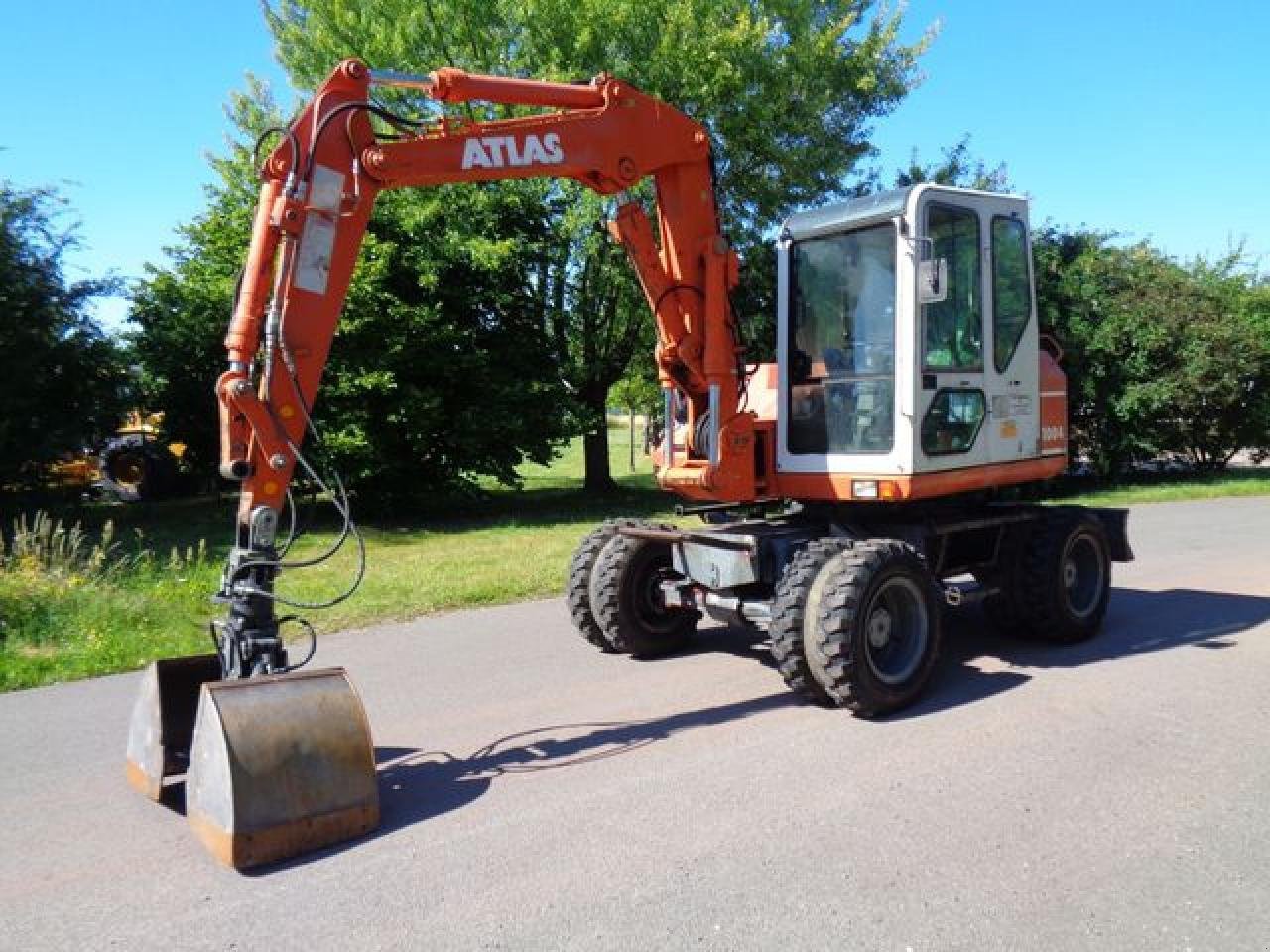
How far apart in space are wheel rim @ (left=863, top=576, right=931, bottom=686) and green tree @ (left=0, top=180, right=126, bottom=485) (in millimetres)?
12222

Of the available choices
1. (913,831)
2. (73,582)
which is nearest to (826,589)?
(913,831)

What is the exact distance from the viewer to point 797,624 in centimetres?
568

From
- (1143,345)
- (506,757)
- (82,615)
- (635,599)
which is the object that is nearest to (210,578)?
(82,615)

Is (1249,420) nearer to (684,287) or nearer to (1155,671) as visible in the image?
(1155,671)

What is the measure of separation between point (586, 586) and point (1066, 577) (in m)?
3.63

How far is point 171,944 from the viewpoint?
341cm

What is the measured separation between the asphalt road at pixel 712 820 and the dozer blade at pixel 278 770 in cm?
12

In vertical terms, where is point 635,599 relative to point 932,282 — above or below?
below

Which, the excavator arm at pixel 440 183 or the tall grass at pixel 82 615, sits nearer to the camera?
the excavator arm at pixel 440 183

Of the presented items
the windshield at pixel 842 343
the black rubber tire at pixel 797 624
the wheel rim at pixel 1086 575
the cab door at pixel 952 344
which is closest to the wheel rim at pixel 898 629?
the black rubber tire at pixel 797 624

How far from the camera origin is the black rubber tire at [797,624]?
223 inches

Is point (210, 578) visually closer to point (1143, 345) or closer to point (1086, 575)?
point (1086, 575)

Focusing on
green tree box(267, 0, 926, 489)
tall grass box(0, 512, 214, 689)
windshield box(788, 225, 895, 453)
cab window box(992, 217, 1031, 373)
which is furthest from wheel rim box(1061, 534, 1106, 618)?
green tree box(267, 0, 926, 489)

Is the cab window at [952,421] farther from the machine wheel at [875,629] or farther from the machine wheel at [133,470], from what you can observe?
the machine wheel at [133,470]
